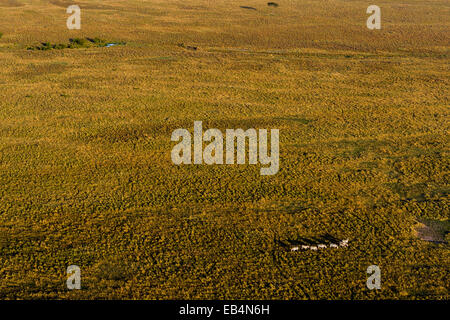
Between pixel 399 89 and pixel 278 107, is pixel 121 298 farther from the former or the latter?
pixel 399 89

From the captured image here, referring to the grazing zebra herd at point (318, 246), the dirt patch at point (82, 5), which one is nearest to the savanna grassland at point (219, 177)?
the grazing zebra herd at point (318, 246)

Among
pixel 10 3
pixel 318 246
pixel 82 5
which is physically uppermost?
pixel 10 3

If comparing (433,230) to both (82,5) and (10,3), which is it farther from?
(10,3)

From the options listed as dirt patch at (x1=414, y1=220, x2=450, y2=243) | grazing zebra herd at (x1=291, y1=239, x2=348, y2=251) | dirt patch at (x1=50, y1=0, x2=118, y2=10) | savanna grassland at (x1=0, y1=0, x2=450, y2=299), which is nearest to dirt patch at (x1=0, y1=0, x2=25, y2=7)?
dirt patch at (x1=50, y1=0, x2=118, y2=10)

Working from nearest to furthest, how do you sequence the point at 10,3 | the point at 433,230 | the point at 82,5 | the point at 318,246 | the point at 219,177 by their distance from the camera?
1. the point at 318,246
2. the point at 433,230
3. the point at 219,177
4. the point at 10,3
5. the point at 82,5

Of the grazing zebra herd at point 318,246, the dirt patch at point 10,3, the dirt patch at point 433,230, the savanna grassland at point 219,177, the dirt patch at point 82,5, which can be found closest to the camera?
the savanna grassland at point 219,177

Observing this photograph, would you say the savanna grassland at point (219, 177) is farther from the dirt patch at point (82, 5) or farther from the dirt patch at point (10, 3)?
the dirt patch at point (10, 3)

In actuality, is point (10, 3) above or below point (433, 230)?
above

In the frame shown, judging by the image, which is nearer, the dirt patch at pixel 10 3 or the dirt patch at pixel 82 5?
the dirt patch at pixel 10 3

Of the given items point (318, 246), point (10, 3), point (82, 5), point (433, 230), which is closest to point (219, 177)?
point (318, 246)
